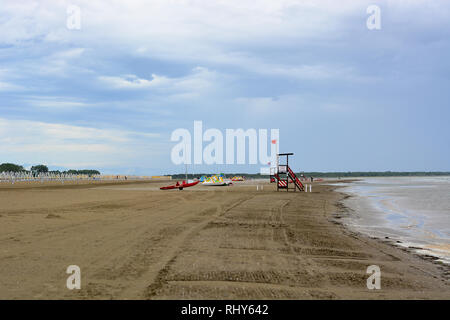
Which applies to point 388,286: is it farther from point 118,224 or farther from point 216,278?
point 118,224
